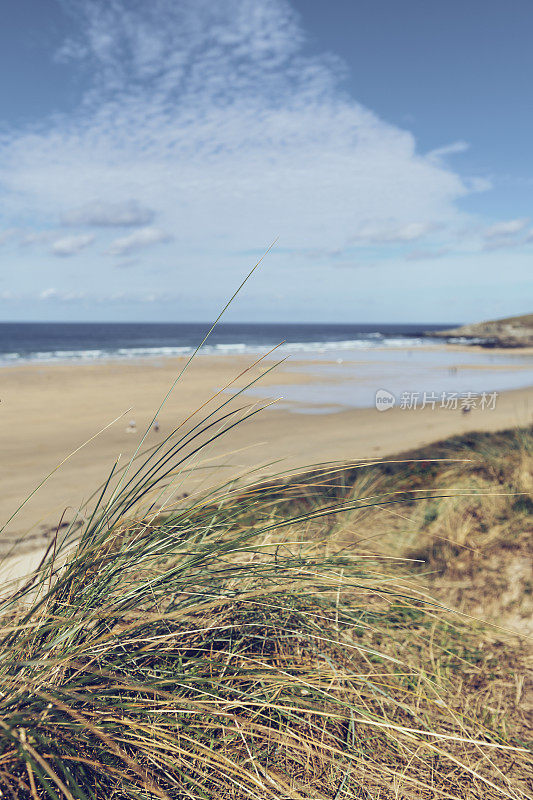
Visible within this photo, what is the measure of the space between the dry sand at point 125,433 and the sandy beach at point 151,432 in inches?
0.8

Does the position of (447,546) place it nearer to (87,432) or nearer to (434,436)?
(434,436)

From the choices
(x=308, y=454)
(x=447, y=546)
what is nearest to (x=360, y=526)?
(x=447, y=546)

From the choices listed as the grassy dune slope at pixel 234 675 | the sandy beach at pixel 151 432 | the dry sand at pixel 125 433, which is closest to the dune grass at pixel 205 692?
the grassy dune slope at pixel 234 675

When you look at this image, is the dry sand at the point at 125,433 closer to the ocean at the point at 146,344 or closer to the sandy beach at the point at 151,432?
the sandy beach at the point at 151,432

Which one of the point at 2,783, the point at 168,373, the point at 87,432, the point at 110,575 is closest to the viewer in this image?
the point at 2,783

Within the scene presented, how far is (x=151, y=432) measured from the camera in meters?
9.88

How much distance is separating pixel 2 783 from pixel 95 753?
231mm

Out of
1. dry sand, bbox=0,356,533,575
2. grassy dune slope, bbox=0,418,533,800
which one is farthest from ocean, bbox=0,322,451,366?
dry sand, bbox=0,356,533,575

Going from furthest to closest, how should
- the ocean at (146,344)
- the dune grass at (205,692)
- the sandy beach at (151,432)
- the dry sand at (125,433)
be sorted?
the ocean at (146,344), the sandy beach at (151,432), the dry sand at (125,433), the dune grass at (205,692)

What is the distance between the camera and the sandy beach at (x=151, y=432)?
675cm

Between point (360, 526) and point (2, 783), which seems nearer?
point (2, 783)

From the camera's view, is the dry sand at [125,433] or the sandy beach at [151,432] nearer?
the dry sand at [125,433]

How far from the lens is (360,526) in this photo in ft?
11.7

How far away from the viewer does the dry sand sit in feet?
21.5
